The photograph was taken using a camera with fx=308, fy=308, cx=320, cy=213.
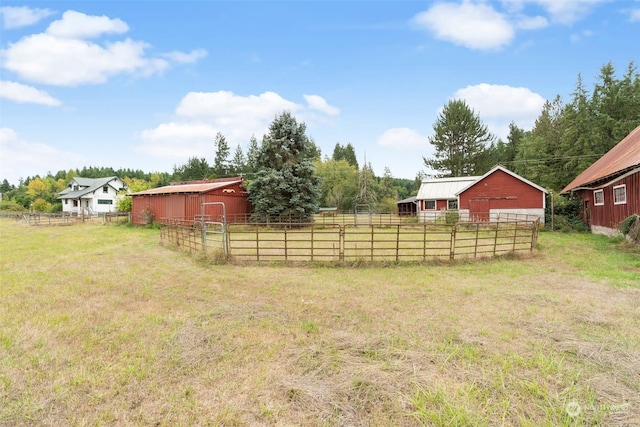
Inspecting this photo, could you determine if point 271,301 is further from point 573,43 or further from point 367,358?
point 573,43

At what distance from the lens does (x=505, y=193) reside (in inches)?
942

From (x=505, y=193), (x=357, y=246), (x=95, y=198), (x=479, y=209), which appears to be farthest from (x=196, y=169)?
(x=357, y=246)

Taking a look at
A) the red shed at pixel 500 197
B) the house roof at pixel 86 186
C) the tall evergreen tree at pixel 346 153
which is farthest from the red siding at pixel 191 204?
the tall evergreen tree at pixel 346 153

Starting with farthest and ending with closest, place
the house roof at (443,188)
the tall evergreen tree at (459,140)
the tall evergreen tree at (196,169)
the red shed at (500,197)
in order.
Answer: the tall evergreen tree at (196,169) < the tall evergreen tree at (459,140) < the house roof at (443,188) < the red shed at (500,197)

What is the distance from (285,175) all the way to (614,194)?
19.4 m

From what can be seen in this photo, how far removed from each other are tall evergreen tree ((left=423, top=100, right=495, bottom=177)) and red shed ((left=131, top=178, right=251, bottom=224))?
30049 millimetres

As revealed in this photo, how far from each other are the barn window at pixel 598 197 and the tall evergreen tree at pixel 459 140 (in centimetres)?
2589

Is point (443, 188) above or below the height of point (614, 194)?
above

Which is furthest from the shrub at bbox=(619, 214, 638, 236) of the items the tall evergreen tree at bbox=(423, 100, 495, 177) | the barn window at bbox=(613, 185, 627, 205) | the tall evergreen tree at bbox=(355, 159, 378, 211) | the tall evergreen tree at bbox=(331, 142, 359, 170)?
the tall evergreen tree at bbox=(331, 142, 359, 170)

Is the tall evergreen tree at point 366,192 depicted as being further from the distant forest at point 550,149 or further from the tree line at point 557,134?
the tree line at point 557,134

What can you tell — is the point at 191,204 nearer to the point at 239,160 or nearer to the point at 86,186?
the point at 239,160

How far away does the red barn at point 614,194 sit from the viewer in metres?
12.5

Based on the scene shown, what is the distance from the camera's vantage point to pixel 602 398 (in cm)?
293

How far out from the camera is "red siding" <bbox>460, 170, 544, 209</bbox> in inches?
912
